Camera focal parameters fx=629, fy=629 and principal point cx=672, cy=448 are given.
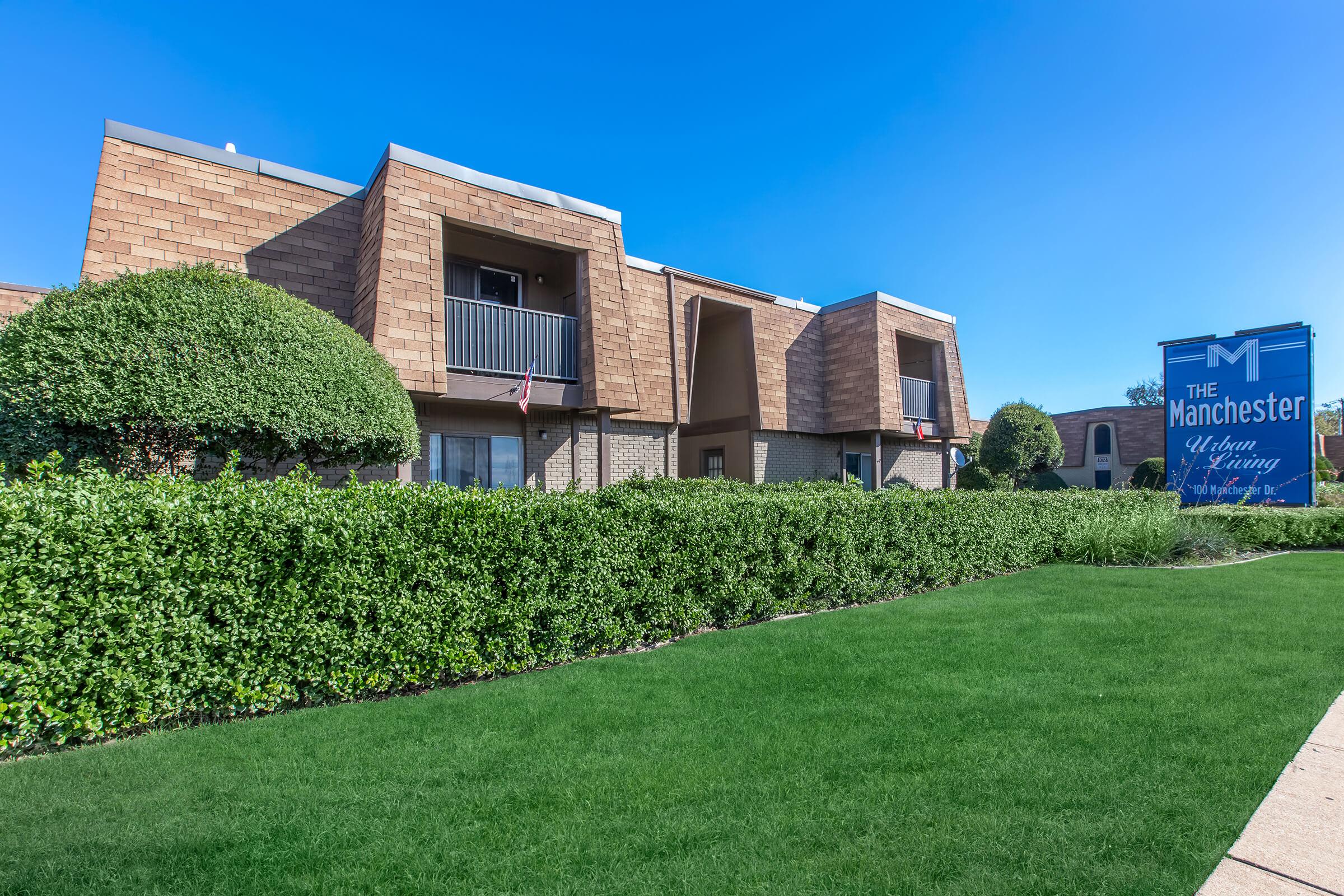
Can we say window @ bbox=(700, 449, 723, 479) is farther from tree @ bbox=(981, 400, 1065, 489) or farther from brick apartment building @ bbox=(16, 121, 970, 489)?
tree @ bbox=(981, 400, 1065, 489)

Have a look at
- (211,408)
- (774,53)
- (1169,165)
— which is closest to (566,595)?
(211,408)

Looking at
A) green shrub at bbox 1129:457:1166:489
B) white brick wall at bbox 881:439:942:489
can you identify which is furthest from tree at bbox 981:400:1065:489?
green shrub at bbox 1129:457:1166:489

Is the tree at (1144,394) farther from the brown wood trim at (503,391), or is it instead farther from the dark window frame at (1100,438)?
the brown wood trim at (503,391)

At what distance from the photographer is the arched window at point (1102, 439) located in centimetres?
3475

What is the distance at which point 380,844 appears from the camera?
2.58 meters

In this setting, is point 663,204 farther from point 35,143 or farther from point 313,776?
point 313,776

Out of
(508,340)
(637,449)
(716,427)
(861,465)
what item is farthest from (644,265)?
(861,465)

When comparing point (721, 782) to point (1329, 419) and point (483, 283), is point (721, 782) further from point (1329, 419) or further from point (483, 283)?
point (1329, 419)

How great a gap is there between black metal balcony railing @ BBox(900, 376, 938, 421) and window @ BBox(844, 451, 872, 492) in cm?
169

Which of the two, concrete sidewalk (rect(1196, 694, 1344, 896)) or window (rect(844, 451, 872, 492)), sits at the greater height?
window (rect(844, 451, 872, 492))

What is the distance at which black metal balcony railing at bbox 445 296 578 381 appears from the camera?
33.7 feet

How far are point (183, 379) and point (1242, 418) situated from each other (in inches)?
823

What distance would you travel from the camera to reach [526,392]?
10.4 meters

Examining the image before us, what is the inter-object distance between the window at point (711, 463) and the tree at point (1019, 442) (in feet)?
36.6
